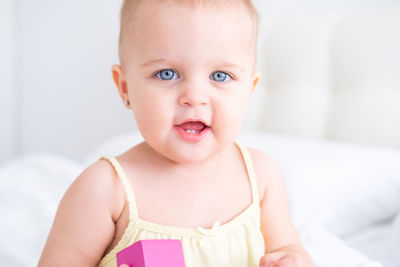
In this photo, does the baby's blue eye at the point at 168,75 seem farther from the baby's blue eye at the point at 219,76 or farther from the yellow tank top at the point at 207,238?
the yellow tank top at the point at 207,238

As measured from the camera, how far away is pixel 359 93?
1582mm

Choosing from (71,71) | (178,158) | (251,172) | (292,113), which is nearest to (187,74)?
(178,158)

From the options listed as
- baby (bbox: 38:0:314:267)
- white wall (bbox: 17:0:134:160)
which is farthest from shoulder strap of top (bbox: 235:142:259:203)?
white wall (bbox: 17:0:134:160)

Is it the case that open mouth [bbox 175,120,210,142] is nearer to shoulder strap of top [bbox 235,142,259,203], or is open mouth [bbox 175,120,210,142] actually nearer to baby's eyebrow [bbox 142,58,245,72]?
baby's eyebrow [bbox 142,58,245,72]

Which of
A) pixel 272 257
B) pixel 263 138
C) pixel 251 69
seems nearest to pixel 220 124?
pixel 251 69

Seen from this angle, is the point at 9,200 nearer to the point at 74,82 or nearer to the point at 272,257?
the point at 272,257

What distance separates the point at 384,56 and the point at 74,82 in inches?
69.7

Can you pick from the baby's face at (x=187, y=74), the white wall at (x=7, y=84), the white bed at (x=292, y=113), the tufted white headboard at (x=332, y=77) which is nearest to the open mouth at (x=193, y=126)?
the baby's face at (x=187, y=74)

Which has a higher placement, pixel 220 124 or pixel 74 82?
pixel 74 82

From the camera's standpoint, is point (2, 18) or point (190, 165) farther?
point (2, 18)

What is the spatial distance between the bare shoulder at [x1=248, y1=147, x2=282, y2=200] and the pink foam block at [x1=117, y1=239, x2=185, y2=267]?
321mm

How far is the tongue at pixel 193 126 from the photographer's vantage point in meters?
0.74

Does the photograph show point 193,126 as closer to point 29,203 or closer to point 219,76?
point 219,76

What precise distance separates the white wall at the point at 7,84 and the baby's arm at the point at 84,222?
221cm
